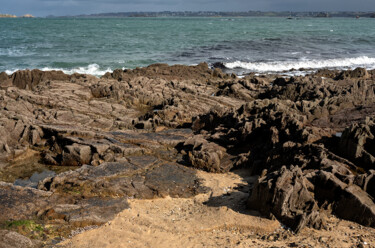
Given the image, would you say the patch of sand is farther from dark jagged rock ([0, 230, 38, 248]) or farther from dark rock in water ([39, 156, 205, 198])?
dark jagged rock ([0, 230, 38, 248])

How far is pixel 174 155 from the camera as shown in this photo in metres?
13.9

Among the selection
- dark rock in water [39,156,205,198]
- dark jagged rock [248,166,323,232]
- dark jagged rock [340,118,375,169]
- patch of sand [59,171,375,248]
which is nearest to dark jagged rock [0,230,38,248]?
patch of sand [59,171,375,248]

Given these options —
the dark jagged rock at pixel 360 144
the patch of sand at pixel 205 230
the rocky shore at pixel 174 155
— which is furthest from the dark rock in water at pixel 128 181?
the dark jagged rock at pixel 360 144

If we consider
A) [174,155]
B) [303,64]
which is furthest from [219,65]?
[174,155]

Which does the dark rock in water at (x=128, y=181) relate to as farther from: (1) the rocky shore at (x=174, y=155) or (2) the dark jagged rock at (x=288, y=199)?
(2) the dark jagged rock at (x=288, y=199)

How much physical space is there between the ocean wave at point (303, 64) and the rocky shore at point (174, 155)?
18046 millimetres

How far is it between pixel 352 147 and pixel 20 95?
57.8 feet

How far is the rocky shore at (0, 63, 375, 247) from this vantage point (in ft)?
31.3

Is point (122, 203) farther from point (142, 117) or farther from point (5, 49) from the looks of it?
point (5, 49)

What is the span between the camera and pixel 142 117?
61.9ft

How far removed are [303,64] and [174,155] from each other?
→ 33.1 metres

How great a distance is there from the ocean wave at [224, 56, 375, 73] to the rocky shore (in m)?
18.0

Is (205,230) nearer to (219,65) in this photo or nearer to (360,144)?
(360,144)

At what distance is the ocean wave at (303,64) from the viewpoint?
129 feet
